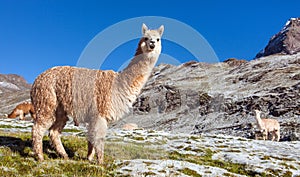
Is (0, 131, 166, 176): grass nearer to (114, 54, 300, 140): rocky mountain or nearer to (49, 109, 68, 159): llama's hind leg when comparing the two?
(49, 109, 68, 159): llama's hind leg

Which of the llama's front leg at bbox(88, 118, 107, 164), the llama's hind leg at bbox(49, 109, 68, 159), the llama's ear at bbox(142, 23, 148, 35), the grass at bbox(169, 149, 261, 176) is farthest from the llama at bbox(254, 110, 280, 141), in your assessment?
the llama's front leg at bbox(88, 118, 107, 164)

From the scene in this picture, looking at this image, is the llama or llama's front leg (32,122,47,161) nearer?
llama's front leg (32,122,47,161)

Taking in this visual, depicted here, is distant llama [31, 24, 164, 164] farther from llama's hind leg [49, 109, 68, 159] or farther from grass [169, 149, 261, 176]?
grass [169, 149, 261, 176]

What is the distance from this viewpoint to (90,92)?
11516mm

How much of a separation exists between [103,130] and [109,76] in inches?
82.6

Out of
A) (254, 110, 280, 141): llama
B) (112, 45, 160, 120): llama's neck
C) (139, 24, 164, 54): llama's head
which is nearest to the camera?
(139, 24, 164, 54): llama's head

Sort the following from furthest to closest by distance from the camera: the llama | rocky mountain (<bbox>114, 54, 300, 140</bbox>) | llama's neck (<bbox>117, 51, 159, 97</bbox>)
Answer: rocky mountain (<bbox>114, 54, 300, 140</bbox>), the llama, llama's neck (<bbox>117, 51, 159, 97</bbox>)

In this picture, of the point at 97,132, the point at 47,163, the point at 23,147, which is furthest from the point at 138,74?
the point at 23,147

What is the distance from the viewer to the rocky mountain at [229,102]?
54.3 metres

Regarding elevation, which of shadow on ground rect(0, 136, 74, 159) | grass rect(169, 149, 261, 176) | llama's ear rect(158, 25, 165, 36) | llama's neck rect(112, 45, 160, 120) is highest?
llama's ear rect(158, 25, 165, 36)

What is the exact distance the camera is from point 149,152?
1585 centimetres

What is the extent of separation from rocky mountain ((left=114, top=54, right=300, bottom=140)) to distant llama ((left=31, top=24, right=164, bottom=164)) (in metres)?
33.2

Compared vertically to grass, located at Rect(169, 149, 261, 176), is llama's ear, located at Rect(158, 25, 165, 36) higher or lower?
higher

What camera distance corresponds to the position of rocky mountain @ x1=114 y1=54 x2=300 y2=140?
178ft
